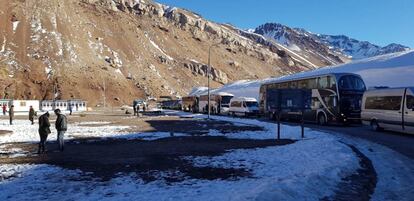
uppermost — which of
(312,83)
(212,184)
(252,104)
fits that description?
(312,83)

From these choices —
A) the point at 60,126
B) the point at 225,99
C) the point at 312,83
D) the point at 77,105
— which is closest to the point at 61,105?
the point at 77,105

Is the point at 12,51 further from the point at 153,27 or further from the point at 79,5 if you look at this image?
the point at 153,27

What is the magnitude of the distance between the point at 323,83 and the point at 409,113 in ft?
38.1

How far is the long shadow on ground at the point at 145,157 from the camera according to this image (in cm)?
1268

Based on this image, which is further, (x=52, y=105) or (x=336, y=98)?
(x=52, y=105)

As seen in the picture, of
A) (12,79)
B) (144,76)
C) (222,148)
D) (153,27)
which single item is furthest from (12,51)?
(222,148)

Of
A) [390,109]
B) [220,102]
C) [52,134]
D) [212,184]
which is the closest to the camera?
[212,184]

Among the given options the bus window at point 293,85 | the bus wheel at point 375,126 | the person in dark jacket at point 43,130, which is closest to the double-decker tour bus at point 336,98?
the bus window at point 293,85

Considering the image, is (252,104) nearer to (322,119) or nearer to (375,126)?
(322,119)

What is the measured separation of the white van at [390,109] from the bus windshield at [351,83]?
4.73m

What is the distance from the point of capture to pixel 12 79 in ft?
346

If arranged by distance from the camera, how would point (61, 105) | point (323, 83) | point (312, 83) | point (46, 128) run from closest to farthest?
point (46, 128) < point (323, 83) < point (312, 83) < point (61, 105)

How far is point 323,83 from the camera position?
35.7 metres

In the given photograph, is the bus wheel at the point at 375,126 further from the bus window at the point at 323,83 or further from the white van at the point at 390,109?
the bus window at the point at 323,83
